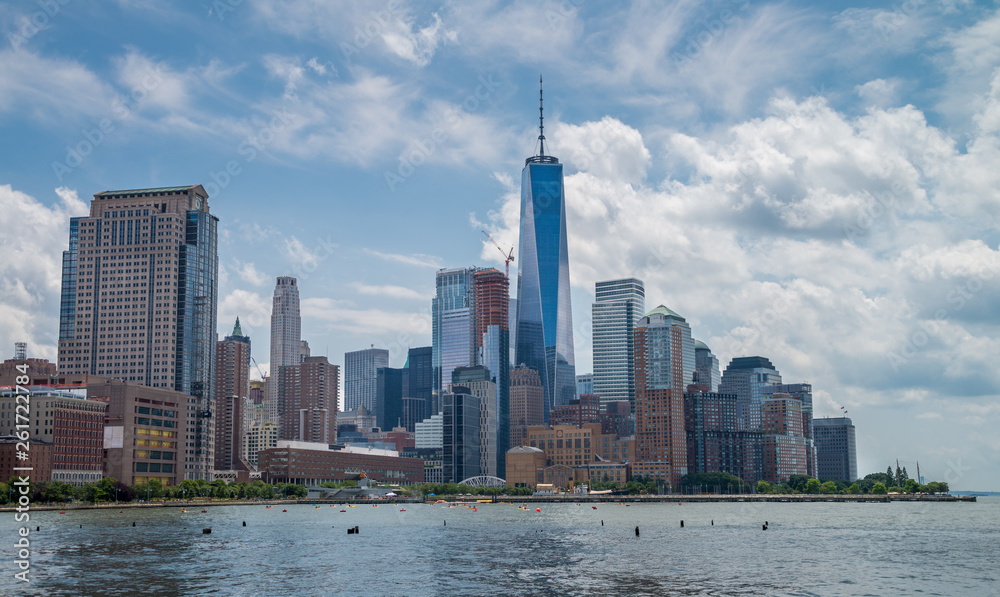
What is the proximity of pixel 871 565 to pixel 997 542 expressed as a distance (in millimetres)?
54384

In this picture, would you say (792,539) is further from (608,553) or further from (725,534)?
(608,553)

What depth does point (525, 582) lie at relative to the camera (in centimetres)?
10662

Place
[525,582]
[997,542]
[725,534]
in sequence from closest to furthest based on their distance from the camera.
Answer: [525,582] → [997,542] → [725,534]

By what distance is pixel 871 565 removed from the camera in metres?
126

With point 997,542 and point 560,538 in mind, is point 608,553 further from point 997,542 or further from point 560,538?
point 997,542

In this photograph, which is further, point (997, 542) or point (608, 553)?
point (997, 542)

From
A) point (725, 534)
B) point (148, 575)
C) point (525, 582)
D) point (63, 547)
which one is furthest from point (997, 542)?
point (63, 547)

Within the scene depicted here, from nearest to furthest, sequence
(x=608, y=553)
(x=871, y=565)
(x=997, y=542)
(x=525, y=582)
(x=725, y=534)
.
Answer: (x=525, y=582) → (x=871, y=565) → (x=608, y=553) → (x=997, y=542) → (x=725, y=534)

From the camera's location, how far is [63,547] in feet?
462

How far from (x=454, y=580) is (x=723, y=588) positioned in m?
29.0

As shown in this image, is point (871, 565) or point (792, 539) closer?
point (871, 565)

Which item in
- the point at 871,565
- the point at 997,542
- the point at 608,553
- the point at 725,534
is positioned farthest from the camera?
the point at 725,534

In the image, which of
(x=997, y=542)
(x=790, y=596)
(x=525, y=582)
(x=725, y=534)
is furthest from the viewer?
(x=725, y=534)

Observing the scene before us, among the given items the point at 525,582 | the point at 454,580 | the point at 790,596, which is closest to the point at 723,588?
the point at 790,596
